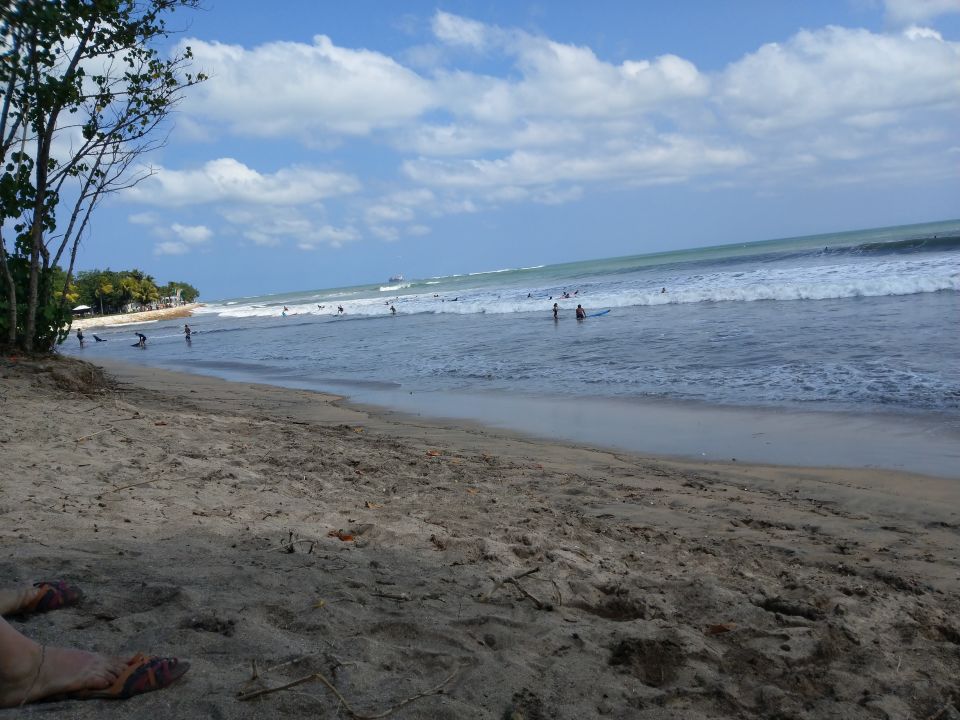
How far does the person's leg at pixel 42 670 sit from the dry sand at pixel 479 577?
0.21 ft

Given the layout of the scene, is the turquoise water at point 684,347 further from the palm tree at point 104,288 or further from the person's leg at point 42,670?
the palm tree at point 104,288

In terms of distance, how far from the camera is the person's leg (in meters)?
2.22

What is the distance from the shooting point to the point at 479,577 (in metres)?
3.77

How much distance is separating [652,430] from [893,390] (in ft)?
11.9

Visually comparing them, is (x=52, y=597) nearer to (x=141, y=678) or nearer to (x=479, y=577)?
(x=141, y=678)

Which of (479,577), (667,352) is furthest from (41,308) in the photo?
(667,352)

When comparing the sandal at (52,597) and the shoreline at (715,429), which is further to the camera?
the shoreline at (715,429)

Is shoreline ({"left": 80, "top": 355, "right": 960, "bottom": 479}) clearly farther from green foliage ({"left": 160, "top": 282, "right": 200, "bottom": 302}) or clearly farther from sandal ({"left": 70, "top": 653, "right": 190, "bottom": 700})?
green foliage ({"left": 160, "top": 282, "right": 200, "bottom": 302})

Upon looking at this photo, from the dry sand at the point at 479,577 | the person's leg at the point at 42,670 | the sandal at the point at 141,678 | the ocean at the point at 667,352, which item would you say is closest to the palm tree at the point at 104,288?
the ocean at the point at 667,352

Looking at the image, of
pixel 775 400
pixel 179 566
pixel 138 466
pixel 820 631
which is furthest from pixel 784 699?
pixel 775 400

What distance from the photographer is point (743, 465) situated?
23.2 feet

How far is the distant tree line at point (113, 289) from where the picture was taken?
75062mm

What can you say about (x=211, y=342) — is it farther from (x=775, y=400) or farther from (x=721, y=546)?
(x=721, y=546)

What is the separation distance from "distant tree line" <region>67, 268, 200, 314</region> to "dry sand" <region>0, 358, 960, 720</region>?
7704cm
